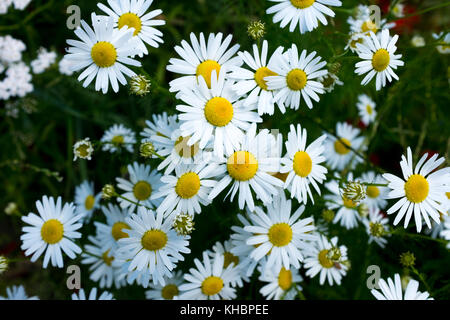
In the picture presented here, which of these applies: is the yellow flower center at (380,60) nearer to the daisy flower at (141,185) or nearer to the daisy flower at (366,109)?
the daisy flower at (366,109)

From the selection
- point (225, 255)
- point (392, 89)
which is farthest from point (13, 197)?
point (392, 89)

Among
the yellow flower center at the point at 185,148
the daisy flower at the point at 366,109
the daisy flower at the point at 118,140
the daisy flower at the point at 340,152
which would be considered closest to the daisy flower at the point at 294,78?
the yellow flower center at the point at 185,148

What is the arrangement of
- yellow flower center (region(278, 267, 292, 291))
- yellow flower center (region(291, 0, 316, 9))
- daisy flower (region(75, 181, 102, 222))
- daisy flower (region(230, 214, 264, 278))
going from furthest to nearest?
daisy flower (region(75, 181, 102, 222)) → yellow flower center (region(278, 267, 292, 291)) → daisy flower (region(230, 214, 264, 278)) → yellow flower center (region(291, 0, 316, 9))

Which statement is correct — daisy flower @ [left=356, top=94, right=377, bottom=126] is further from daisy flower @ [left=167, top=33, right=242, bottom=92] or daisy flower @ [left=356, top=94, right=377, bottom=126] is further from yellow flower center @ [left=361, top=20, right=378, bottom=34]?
daisy flower @ [left=167, top=33, right=242, bottom=92]

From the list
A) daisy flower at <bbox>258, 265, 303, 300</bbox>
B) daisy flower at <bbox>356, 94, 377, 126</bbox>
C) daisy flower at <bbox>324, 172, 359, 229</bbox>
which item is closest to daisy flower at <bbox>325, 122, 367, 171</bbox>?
daisy flower at <bbox>356, 94, 377, 126</bbox>

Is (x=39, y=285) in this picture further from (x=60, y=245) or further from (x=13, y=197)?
(x=60, y=245)
